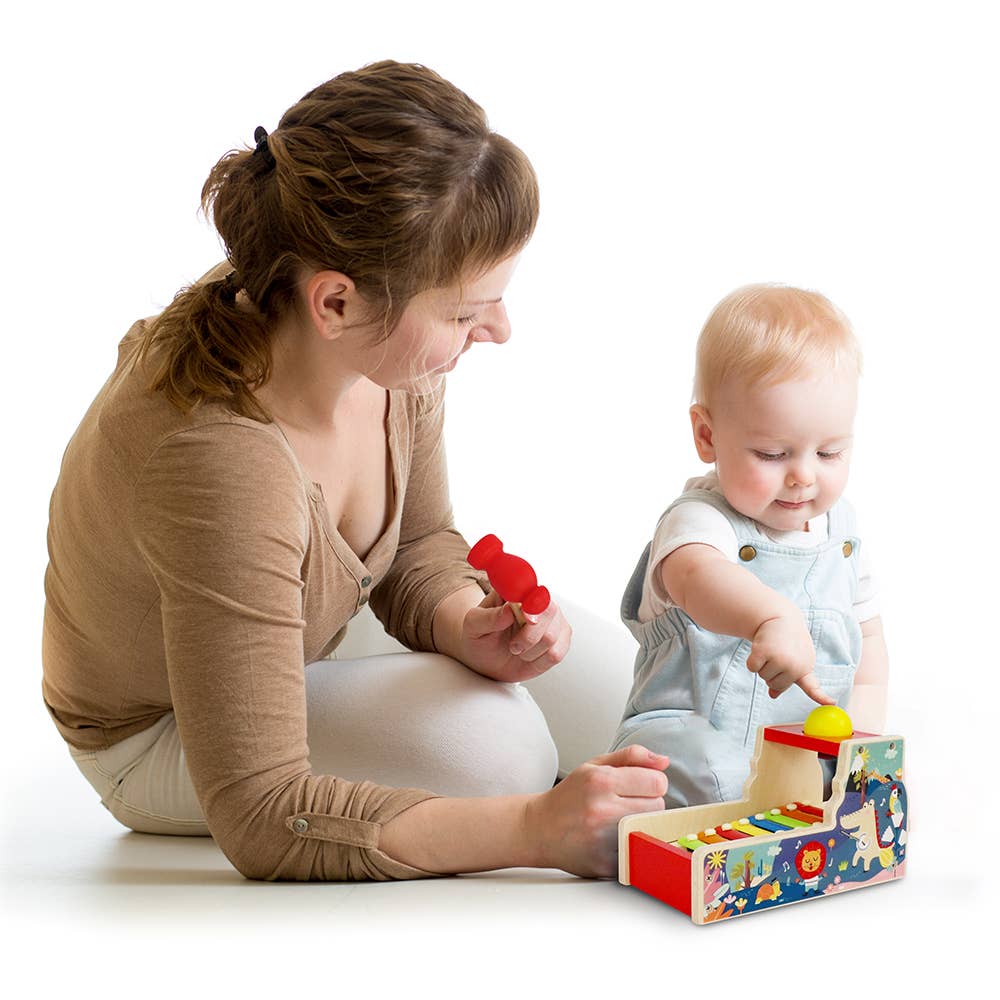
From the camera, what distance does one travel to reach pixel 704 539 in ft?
4.59

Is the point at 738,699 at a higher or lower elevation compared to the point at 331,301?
lower

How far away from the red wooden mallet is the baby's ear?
24cm

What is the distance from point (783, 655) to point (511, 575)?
0.29 meters

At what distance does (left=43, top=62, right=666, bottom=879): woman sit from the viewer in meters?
1.22

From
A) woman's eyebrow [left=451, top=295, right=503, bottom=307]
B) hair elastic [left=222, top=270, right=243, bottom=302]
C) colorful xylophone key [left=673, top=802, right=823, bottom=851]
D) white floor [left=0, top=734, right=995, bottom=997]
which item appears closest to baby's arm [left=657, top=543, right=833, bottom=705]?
colorful xylophone key [left=673, top=802, right=823, bottom=851]

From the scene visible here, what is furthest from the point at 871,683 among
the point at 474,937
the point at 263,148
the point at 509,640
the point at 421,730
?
the point at 263,148

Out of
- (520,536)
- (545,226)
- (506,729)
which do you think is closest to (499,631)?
(506,729)

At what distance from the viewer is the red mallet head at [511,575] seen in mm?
1375

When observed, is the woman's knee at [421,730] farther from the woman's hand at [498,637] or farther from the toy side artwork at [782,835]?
the toy side artwork at [782,835]

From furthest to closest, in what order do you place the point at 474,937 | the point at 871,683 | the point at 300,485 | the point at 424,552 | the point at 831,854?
the point at 424,552 → the point at 871,683 → the point at 300,485 → the point at 831,854 → the point at 474,937

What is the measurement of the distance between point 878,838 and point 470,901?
0.38 meters

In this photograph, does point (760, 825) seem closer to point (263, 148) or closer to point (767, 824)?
point (767, 824)

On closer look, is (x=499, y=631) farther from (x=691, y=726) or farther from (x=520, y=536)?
(x=520, y=536)

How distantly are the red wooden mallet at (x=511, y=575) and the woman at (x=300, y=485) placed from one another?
10 centimetres
